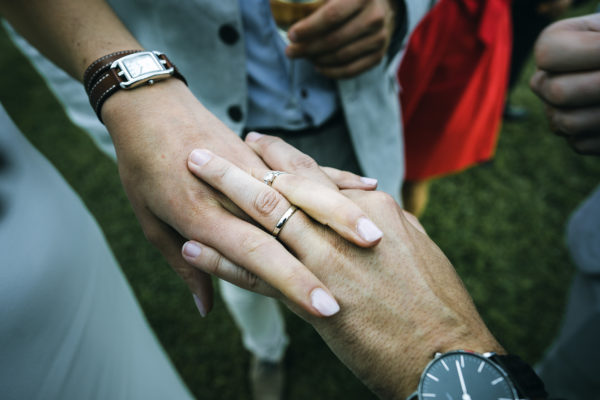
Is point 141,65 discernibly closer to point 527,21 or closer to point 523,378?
point 523,378

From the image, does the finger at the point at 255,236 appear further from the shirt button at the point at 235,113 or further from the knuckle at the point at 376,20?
the knuckle at the point at 376,20

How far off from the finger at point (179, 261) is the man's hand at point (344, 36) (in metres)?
0.70

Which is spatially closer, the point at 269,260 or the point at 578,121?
the point at 269,260

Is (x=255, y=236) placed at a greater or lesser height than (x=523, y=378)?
greater

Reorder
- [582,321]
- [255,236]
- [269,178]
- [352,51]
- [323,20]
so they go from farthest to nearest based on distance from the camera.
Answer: [582,321], [352,51], [323,20], [269,178], [255,236]

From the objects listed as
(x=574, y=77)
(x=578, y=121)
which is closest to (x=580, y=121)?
(x=578, y=121)

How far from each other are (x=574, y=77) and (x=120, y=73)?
4.15ft

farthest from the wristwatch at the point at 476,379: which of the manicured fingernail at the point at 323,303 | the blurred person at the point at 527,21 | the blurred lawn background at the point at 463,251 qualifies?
the blurred person at the point at 527,21

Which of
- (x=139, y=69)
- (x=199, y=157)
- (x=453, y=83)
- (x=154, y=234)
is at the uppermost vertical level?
(x=139, y=69)

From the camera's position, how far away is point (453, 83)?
183 cm

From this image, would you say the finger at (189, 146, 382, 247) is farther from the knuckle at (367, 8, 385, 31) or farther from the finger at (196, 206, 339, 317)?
the knuckle at (367, 8, 385, 31)

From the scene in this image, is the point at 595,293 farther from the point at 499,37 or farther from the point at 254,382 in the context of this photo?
the point at 254,382

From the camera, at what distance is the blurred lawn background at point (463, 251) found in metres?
2.37

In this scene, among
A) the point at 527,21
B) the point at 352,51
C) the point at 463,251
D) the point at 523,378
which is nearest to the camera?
the point at 523,378
